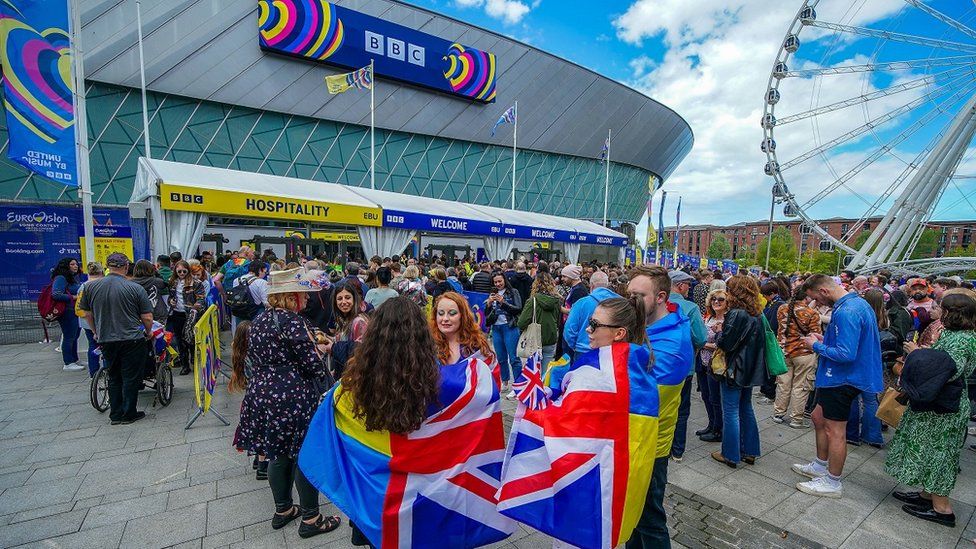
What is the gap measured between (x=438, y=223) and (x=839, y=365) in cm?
1292

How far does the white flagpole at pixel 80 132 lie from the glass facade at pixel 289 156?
10.8 metres

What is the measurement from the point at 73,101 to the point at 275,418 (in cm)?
863

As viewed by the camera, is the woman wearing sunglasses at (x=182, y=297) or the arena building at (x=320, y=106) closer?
the woman wearing sunglasses at (x=182, y=297)

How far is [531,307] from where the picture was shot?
225 inches

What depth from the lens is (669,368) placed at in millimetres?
2316

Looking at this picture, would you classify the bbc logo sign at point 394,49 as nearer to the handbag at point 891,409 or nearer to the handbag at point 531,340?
the handbag at point 531,340

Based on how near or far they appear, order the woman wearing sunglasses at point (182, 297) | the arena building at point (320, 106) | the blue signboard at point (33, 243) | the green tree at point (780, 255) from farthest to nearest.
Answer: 1. the green tree at point (780, 255)
2. the arena building at point (320, 106)
3. the blue signboard at point (33, 243)
4. the woman wearing sunglasses at point (182, 297)

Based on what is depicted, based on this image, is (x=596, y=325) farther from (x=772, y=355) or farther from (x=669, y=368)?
(x=772, y=355)

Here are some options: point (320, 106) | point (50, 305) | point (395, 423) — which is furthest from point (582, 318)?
point (320, 106)

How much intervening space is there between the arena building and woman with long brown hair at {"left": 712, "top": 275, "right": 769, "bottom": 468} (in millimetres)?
12793

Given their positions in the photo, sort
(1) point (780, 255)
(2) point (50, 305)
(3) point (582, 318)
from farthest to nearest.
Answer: (1) point (780, 255)
(2) point (50, 305)
(3) point (582, 318)

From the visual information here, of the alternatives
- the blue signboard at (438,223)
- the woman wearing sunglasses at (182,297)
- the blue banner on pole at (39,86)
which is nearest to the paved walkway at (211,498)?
the woman wearing sunglasses at (182,297)

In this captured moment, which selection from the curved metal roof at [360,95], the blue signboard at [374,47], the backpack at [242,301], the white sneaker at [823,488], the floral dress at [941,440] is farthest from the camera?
the blue signboard at [374,47]

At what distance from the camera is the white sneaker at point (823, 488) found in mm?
3646
